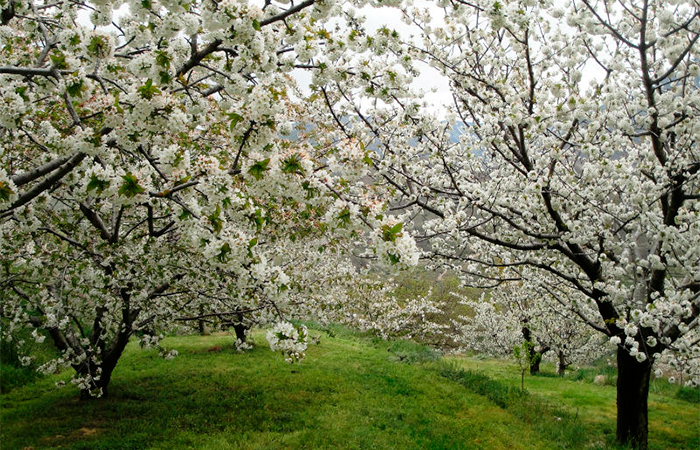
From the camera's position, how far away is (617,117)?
6.70 m

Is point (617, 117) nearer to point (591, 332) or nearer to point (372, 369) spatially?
point (372, 369)

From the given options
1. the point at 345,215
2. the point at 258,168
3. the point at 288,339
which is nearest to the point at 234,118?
the point at 258,168

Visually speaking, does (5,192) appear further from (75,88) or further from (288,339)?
(288,339)

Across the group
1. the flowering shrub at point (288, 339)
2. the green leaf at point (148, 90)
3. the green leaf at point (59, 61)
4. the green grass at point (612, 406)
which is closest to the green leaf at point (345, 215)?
the flowering shrub at point (288, 339)

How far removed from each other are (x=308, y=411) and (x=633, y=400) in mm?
5939

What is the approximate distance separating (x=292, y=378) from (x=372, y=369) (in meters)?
2.58

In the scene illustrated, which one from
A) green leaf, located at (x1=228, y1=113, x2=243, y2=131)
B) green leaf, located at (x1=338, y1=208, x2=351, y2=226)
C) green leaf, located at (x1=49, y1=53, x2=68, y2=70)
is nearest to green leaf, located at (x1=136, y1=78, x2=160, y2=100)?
green leaf, located at (x1=228, y1=113, x2=243, y2=131)

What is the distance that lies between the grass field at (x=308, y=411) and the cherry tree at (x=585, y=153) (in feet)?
7.87

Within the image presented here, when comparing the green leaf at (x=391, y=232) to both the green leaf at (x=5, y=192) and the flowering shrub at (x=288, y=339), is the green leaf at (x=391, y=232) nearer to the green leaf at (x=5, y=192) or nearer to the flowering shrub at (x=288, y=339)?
the flowering shrub at (x=288, y=339)

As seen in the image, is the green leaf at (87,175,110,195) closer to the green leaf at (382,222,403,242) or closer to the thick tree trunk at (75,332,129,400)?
the green leaf at (382,222,403,242)

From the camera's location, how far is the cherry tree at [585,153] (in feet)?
20.9

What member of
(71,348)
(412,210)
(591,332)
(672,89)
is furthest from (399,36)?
(591,332)

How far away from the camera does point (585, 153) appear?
654 cm

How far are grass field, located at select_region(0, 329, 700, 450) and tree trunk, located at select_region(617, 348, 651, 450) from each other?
1.55 feet
